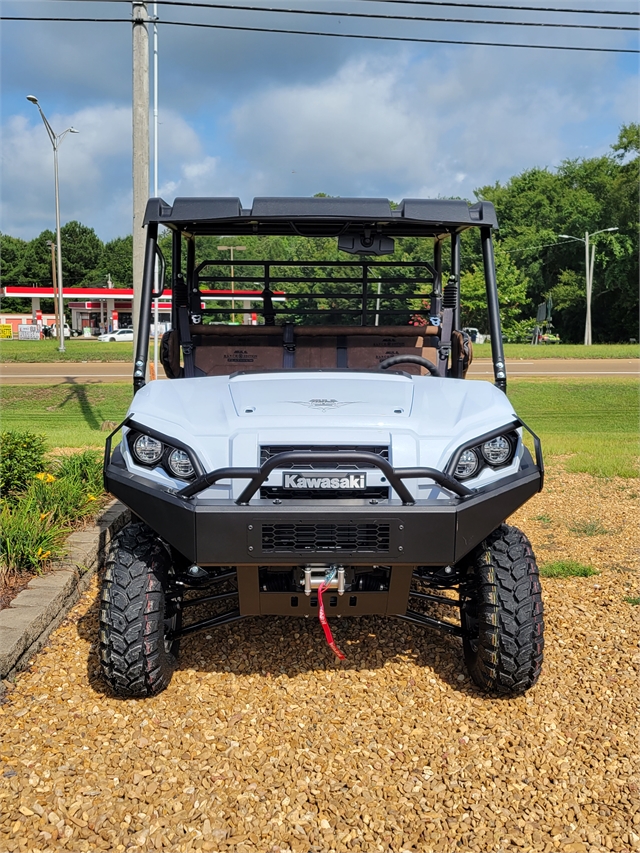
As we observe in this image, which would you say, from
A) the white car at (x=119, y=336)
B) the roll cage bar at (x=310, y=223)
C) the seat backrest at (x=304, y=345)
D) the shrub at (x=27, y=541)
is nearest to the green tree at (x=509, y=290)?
the white car at (x=119, y=336)

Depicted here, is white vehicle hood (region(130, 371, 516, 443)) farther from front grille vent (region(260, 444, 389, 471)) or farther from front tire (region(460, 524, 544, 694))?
front tire (region(460, 524, 544, 694))

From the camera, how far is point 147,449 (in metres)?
3.06

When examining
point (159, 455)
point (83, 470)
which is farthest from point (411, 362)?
point (83, 470)

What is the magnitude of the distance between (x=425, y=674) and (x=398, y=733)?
506 millimetres

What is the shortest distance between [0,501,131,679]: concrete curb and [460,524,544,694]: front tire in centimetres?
193

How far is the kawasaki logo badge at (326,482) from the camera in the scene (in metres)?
2.90

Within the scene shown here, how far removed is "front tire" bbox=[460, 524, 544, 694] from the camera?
3.12 meters

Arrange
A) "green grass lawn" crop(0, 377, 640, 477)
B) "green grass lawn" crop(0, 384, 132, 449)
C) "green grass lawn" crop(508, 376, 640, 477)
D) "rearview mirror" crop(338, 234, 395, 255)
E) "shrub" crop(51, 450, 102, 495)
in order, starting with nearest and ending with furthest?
"rearview mirror" crop(338, 234, 395, 255) < "shrub" crop(51, 450, 102, 495) < "green grass lawn" crop(508, 376, 640, 477) < "green grass lawn" crop(0, 377, 640, 477) < "green grass lawn" crop(0, 384, 132, 449)

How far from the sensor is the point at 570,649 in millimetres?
3750

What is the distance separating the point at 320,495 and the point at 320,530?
0.51 feet

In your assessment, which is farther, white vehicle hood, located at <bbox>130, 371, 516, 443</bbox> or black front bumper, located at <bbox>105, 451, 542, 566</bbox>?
white vehicle hood, located at <bbox>130, 371, 516, 443</bbox>

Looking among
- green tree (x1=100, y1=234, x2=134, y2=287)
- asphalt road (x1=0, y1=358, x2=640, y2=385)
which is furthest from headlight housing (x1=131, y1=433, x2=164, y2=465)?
green tree (x1=100, y1=234, x2=134, y2=287)

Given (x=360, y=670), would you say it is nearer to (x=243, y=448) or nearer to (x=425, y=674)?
(x=425, y=674)

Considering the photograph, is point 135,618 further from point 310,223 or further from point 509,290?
point 509,290
